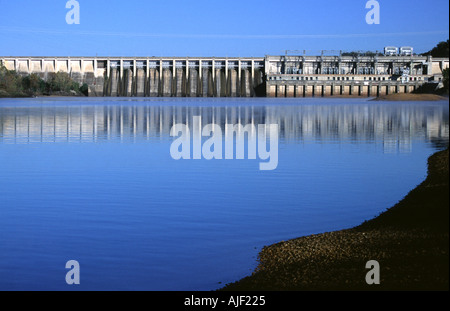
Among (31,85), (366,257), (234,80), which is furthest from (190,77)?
(366,257)

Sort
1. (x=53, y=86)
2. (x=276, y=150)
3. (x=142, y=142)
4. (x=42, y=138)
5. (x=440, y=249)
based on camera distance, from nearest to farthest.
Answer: (x=440, y=249) → (x=276, y=150) → (x=142, y=142) → (x=42, y=138) → (x=53, y=86)

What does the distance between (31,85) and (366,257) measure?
185336 mm

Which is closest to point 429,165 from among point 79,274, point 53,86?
point 79,274

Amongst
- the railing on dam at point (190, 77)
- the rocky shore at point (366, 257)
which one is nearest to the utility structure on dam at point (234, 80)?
the railing on dam at point (190, 77)

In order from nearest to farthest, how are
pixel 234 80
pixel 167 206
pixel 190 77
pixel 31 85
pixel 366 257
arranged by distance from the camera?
pixel 366 257 < pixel 167 206 < pixel 31 85 < pixel 190 77 < pixel 234 80

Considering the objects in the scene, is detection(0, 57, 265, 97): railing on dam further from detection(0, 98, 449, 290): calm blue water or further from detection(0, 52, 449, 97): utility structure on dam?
detection(0, 98, 449, 290): calm blue water

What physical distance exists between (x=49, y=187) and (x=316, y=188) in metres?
9.03

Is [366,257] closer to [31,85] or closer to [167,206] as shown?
[167,206]

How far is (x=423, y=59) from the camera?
655 ft

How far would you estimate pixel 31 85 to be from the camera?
618 feet

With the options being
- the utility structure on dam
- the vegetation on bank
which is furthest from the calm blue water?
the utility structure on dam

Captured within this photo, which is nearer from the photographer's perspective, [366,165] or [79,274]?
[79,274]

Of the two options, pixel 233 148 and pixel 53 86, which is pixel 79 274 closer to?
pixel 233 148
